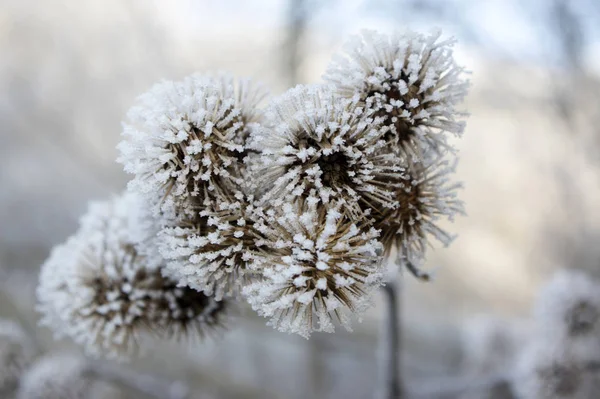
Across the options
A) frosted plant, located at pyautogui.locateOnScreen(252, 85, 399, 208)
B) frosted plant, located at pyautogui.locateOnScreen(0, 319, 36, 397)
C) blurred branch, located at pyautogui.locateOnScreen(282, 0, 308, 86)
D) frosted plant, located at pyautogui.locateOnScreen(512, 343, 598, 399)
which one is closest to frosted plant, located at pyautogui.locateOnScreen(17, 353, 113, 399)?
frosted plant, located at pyautogui.locateOnScreen(0, 319, 36, 397)

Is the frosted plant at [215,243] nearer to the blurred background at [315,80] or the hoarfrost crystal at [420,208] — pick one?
the hoarfrost crystal at [420,208]

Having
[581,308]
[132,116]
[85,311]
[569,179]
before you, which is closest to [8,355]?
[85,311]

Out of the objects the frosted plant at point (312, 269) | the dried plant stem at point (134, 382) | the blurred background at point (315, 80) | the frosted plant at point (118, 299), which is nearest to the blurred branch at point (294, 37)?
the blurred background at point (315, 80)

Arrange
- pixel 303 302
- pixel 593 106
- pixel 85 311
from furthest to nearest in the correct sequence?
pixel 593 106 → pixel 85 311 → pixel 303 302

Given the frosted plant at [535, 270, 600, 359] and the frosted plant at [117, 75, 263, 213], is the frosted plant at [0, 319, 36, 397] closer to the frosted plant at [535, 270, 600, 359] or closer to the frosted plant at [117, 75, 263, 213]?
the frosted plant at [117, 75, 263, 213]

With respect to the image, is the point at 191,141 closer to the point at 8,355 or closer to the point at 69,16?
the point at 8,355

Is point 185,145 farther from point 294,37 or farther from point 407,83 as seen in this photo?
point 294,37
